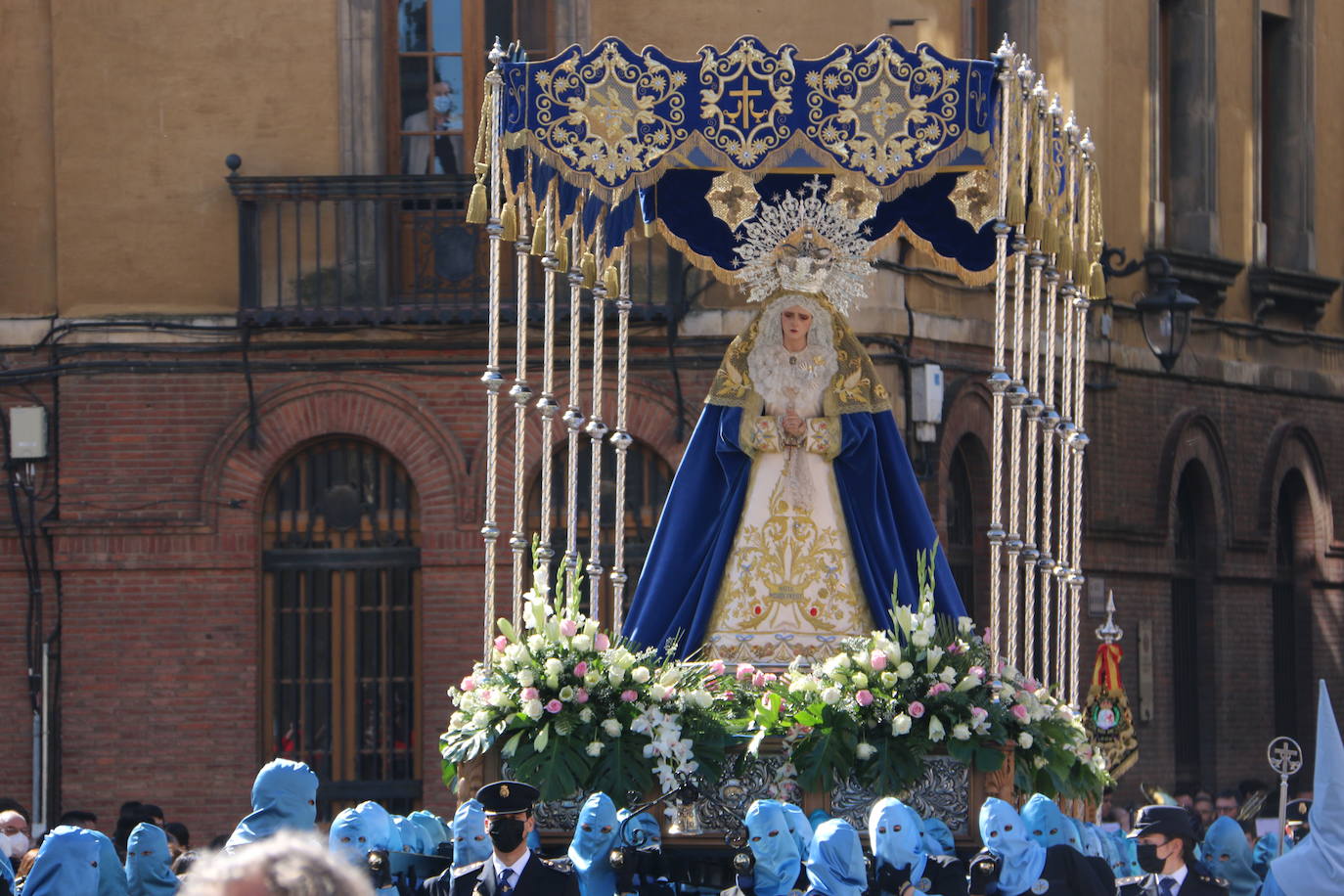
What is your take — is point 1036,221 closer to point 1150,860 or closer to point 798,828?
point 1150,860

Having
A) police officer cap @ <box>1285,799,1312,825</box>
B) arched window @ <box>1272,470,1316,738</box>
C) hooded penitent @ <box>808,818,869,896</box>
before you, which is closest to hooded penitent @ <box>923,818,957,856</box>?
hooded penitent @ <box>808,818,869,896</box>

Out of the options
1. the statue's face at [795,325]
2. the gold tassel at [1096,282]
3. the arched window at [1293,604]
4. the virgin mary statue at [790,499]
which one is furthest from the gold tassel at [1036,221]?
the arched window at [1293,604]

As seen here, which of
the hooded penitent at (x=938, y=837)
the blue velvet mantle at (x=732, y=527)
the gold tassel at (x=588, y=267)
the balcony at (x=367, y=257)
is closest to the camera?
the hooded penitent at (x=938, y=837)

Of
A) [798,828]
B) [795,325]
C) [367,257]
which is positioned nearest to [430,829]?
[798,828]

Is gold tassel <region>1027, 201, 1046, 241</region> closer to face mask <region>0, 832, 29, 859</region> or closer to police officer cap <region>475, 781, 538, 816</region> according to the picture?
police officer cap <region>475, 781, 538, 816</region>

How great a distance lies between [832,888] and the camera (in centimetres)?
907

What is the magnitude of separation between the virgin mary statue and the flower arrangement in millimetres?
867

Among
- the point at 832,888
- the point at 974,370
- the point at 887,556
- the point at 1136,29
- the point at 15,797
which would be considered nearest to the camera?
the point at 832,888

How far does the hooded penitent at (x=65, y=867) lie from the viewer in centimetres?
937

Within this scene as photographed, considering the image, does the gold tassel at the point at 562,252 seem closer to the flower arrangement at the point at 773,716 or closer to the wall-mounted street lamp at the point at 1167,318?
the flower arrangement at the point at 773,716

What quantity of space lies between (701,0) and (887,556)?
22.1ft

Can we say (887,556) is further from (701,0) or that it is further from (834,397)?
(701,0)

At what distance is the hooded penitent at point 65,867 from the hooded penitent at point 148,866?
1.85 feet

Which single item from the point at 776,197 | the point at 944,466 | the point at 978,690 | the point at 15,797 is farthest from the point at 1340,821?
the point at 15,797
